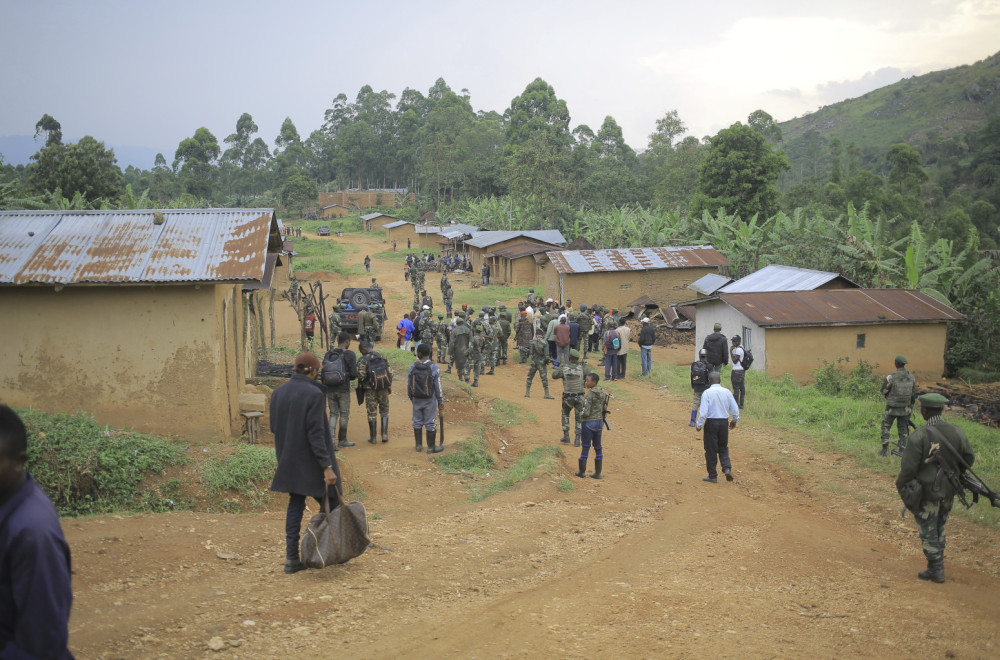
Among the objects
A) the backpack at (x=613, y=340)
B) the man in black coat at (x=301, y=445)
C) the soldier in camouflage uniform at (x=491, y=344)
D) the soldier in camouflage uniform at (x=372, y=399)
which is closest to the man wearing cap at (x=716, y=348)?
the backpack at (x=613, y=340)

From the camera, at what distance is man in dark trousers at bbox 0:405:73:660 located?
274cm

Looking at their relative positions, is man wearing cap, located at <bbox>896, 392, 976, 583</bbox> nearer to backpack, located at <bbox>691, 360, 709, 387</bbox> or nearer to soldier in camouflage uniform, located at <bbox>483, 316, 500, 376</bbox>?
backpack, located at <bbox>691, 360, 709, 387</bbox>

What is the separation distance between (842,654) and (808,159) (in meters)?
104

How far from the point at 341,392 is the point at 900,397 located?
844cm

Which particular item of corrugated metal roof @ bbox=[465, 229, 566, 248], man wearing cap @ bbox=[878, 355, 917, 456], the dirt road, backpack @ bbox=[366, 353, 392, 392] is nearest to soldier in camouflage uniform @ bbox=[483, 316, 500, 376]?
backpack @ bbox=[366, 353, 392, 392]

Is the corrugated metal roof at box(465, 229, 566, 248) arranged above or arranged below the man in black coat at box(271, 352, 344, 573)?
above

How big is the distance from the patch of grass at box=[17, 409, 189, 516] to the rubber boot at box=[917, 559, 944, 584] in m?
7.47

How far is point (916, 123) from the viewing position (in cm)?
10869

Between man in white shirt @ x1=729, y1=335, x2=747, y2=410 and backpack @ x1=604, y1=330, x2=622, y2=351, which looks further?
backpack @ x1=604, y1=330, x2=622, y2=351

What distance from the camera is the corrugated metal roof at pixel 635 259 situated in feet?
102

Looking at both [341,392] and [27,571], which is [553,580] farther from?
[341,392]

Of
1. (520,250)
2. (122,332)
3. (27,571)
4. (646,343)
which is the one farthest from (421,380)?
(520,250)

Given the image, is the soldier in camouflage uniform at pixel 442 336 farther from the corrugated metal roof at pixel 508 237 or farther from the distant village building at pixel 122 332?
the corrugated metal roof at pixel 508 237

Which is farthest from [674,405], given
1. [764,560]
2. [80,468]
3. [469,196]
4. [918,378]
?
[469,196]
